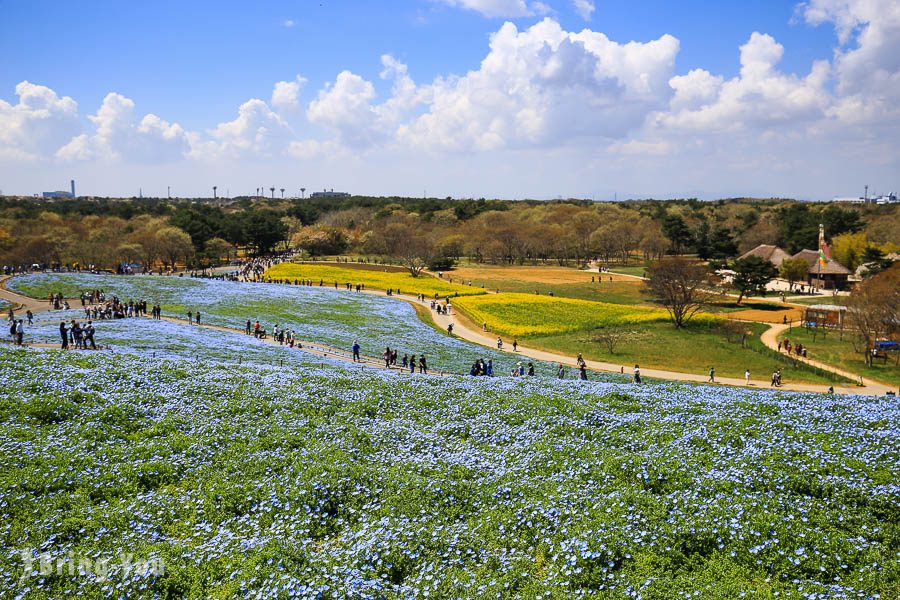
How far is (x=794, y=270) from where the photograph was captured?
90.1 m

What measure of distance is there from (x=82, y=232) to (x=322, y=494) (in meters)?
109

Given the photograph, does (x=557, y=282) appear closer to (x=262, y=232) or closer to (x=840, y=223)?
(x=262, y=232)

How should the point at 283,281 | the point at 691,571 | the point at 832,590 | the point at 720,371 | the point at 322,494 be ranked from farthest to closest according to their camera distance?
the point at 283,281
the point at 720,371
the point at 322,494
the point at 691,571
the point at 832,590

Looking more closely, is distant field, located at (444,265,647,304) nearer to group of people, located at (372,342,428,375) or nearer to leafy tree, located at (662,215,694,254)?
leafy tree, located at (662,215,694,254)

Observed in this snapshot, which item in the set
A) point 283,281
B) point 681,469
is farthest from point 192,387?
point 283,281

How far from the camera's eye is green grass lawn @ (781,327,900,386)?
40.1m

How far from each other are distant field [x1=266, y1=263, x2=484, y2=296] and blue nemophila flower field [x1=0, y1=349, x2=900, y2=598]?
181 feet

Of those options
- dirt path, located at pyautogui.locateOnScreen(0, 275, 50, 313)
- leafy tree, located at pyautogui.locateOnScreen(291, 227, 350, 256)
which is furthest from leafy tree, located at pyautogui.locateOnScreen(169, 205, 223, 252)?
dirt path, located at pyautogui.locateOnScreen(0, 275, 50, 313)

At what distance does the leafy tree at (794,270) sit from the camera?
8988cm

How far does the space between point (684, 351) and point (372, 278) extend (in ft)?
158

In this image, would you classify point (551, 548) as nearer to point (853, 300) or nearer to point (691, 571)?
point (691, 571)

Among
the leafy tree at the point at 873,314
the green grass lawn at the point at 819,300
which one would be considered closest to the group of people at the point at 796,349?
the leafy tree at the point at 873,314

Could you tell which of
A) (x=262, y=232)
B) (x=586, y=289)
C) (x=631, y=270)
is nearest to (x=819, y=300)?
(x=586, y=289)

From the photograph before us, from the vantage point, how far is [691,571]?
30.3 feet
